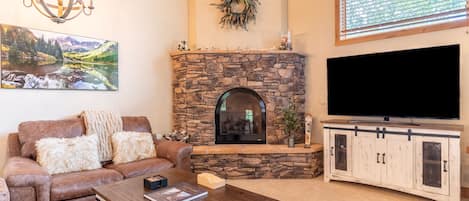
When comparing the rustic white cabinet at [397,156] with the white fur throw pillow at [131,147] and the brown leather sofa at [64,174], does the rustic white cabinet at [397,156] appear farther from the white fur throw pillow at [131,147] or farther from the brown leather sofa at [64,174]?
the white fur throw pillow at [131,147]

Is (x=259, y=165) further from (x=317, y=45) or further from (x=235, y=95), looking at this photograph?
(x=317, y=45)

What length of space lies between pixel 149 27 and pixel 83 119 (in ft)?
5.43

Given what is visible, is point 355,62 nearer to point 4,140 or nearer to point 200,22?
point 200,22

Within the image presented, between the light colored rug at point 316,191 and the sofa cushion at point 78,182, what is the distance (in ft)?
5.27

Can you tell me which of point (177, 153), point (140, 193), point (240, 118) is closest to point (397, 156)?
point (240, 118)

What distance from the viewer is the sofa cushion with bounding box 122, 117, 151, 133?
363cm

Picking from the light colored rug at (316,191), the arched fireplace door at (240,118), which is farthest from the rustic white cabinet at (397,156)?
the arched fireplace door at (240,118)

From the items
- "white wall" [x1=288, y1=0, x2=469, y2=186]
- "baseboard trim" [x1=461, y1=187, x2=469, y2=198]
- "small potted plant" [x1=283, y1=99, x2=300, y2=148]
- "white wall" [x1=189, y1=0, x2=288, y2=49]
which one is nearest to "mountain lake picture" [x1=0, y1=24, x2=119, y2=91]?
"white wall" [x1=189, y1=0, x2=288, y2=49]

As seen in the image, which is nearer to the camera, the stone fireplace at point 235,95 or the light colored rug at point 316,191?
the light colored rug at point 316,191

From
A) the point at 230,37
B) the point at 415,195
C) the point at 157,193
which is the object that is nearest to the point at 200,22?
the point at 230,37

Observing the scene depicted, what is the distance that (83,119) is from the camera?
3.37 m

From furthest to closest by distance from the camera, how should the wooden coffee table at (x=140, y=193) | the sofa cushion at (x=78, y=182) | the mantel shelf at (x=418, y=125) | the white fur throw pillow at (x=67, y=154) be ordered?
the mantel shelf at (x=418, y=125) < the white fur throw pillow at (x=67, y=154) < the sofa cushion at (x=78, y=182) < the wooden coffee table at (x=140, y=193)

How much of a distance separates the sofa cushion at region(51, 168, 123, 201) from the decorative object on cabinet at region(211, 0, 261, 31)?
9.10 feet

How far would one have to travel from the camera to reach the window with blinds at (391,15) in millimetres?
3341
